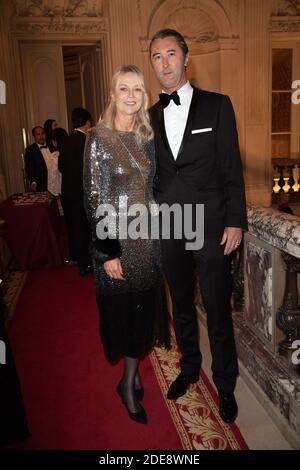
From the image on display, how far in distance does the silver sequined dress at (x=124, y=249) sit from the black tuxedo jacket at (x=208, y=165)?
0.09 m

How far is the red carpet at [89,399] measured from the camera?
6.78 feet

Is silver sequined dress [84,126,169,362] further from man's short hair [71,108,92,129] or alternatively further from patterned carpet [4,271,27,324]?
man's short hair [71,108,92,129]

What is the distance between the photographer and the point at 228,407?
86.6 inches

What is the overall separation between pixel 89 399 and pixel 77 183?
2.52m

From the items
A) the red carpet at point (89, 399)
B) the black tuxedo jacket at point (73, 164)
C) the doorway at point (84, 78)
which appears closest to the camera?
the red carpet at point (89, 399)

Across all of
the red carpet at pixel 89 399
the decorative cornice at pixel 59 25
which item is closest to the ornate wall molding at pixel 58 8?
the decorative cornice at pixel 59 25

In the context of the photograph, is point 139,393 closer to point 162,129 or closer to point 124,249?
point 124,249

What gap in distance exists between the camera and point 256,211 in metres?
2.41

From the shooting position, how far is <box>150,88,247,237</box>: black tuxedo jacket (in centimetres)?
201

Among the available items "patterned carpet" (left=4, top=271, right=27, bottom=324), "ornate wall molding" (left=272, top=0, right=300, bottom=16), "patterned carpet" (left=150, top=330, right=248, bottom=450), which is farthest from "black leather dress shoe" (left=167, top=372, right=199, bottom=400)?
"ornate wall molding" (left=272, top=0, right=300, bottom=16)

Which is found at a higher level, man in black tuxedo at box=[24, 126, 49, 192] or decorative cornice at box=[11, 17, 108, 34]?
decorative cornice at box=[11, 17, 108, 34]

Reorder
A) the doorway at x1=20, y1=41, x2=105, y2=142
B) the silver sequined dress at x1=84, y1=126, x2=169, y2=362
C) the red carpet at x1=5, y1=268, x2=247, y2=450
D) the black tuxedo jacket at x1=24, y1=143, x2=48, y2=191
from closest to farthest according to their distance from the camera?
the silver sequined dress at x1=84, y1=126, x2=169, y2=362, the red carpet at x1=5, y1=268, x2=247, y2=450, the black tuxedo jacket at x1=24, y1=143, x2=48, y2=191, the doorway at x1=20, y1=41, x2=105, y2=142

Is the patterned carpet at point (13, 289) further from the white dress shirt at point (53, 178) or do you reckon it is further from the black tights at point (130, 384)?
the black tights at point (130, 384)

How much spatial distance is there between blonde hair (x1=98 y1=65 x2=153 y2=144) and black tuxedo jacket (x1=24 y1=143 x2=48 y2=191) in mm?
4149
